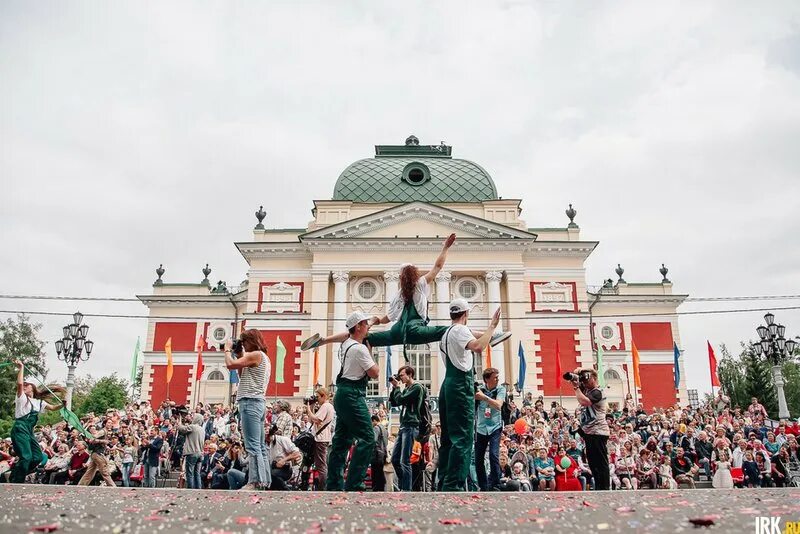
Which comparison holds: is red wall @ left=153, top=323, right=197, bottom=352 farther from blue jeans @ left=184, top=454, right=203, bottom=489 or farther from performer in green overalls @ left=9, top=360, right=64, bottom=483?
performer in green overalls @ left=9, top=360, right=64, bottom=483

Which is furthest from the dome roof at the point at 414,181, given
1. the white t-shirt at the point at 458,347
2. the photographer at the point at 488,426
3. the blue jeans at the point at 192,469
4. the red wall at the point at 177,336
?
the white t-shirt at the point at 458,347

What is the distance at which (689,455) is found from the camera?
1543 centimetres

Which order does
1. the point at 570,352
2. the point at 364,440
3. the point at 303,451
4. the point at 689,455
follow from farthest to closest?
1. the point at 570,352
2. the point at 689,455
3. the point at 303,451
4. the point at 364,440

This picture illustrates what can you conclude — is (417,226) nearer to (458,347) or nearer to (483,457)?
(483,457)

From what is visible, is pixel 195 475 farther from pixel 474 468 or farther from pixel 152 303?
pixel 152 303

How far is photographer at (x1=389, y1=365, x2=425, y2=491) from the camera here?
7766 millimetres

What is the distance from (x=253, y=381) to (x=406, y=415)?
92.8 inches

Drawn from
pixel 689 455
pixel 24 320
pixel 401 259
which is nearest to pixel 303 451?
pixel 689 455

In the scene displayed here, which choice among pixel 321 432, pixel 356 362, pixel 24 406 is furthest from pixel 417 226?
pixel 356 362

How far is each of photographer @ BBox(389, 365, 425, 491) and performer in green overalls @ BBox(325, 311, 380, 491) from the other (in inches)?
57.1

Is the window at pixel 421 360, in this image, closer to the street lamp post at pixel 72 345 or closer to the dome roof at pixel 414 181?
the dome roof at pixel 414 181

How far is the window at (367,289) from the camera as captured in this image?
36938 millimetres

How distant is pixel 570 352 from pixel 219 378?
2316 cm

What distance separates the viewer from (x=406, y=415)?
8273 mm
